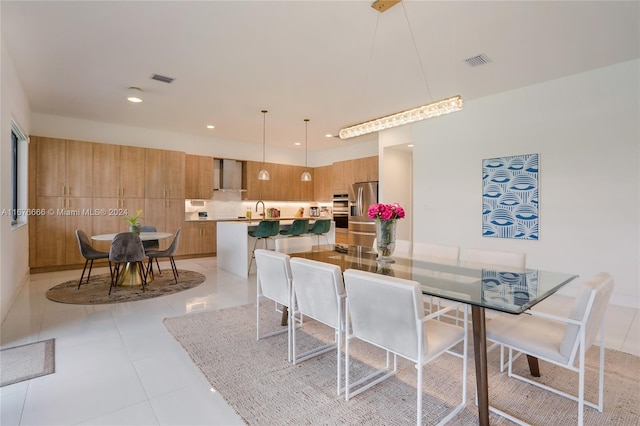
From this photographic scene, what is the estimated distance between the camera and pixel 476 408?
5.93 ft

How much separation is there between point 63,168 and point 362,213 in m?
5.78

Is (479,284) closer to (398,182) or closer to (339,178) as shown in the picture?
(398,182)

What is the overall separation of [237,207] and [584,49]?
6923 mm

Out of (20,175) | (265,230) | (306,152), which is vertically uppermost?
(306,152)

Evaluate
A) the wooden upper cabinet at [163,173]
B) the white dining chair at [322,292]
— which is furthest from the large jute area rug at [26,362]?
the wooden upper cabinet at [163,173]

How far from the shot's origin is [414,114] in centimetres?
279

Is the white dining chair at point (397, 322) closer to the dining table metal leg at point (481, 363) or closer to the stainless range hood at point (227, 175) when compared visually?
the dining table metal leg at point (481, 363)

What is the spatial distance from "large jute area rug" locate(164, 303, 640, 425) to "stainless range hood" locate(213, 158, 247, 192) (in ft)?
17.3

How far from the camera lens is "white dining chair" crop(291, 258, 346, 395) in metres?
1.93

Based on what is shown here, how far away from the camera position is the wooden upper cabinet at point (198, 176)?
22.6 ft

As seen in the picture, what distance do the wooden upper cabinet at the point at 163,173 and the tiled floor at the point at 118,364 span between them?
282 cm

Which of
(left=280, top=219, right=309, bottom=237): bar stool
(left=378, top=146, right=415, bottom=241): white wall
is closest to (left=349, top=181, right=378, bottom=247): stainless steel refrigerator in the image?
(left=378, top=146, right=415, bottom=241): white wall

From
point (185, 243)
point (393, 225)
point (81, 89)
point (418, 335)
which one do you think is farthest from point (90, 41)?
point (185, 243)

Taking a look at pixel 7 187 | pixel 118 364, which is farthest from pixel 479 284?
pixel 7 187
